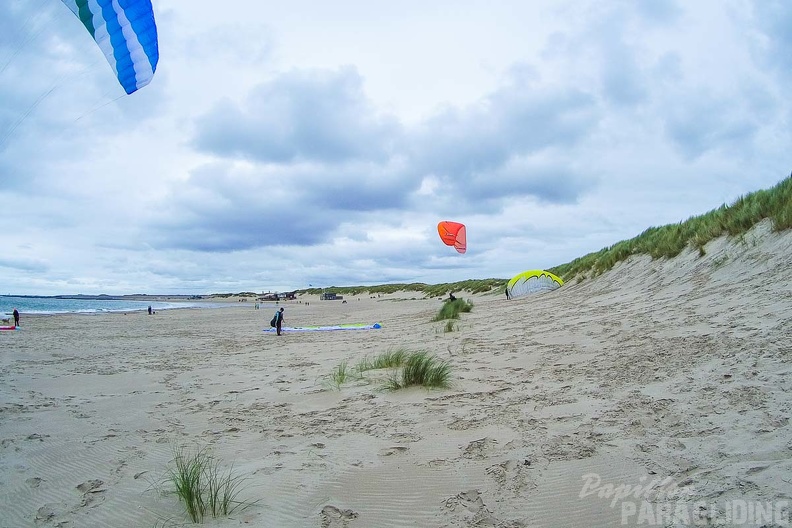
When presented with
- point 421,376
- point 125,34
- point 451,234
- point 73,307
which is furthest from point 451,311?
point 73,307

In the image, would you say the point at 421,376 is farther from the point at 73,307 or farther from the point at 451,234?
the point at 73,307

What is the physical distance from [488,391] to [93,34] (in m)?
7.91

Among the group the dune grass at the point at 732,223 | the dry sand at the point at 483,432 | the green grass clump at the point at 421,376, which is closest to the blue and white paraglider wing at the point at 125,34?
the dry sand at the point at 483,432

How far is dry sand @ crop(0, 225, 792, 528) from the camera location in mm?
2592

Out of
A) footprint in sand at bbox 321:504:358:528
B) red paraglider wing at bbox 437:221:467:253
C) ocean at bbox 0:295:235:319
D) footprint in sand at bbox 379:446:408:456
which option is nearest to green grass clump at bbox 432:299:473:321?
footprint in sand at bbox 379:446:408:456

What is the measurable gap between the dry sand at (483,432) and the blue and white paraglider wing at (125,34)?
206 inches

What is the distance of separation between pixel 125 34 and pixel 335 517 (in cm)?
813

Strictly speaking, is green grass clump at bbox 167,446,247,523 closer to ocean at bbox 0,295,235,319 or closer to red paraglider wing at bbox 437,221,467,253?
red paraglider wing at bbox 437,221,467,253

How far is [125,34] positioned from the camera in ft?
24.1

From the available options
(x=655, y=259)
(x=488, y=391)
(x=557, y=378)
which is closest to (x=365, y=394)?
(x=488, y=391)

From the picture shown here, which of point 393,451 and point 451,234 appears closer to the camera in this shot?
point 393,451

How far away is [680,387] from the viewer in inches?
153

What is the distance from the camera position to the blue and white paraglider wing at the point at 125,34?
23.0 feet

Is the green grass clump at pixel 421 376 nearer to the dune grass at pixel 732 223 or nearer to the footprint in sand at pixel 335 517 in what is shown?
the footprint in sand at pixel 335 517
